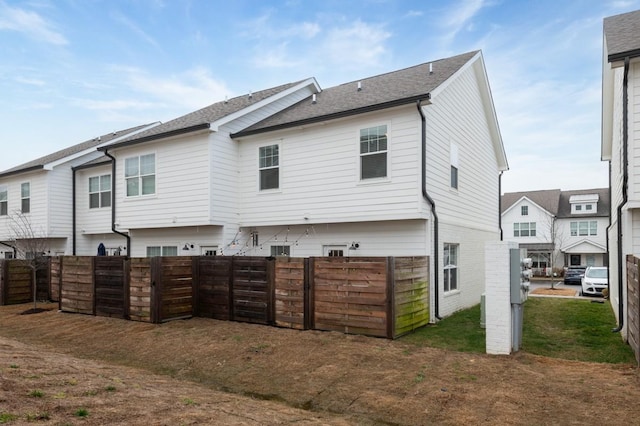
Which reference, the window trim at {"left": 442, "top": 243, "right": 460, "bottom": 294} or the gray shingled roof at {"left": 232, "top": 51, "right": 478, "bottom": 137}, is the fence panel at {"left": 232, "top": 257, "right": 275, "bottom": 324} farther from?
the window trim at {"left": 442, "top": 243, "right": 460, "bottom": 294}

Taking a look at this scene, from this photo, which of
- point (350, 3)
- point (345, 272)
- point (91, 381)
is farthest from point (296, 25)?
point (91, 381)

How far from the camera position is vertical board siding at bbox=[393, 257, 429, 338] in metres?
9.53

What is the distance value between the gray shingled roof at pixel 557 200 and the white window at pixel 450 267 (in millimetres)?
36801

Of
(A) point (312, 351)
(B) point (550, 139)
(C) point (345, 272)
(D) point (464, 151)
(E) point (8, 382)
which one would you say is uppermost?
(B) point (550, 139)

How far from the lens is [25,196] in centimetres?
1983

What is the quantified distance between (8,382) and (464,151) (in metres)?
13.2

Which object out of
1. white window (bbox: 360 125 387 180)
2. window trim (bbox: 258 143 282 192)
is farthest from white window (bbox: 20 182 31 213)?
white window (bbox: 360 125 387 180)

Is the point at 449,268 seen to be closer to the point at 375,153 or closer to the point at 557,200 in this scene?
the point at 375,153

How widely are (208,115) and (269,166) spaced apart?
3.53 metres

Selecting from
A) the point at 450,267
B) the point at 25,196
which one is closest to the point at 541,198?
the point at 450,267

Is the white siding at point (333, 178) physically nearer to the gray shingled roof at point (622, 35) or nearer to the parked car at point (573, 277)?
the gray shingled roof at point (622, 35)

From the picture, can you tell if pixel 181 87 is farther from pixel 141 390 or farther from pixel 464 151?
pixel 141 390

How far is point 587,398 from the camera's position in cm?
583

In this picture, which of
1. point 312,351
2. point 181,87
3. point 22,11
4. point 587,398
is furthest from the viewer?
point 181,87
